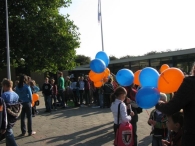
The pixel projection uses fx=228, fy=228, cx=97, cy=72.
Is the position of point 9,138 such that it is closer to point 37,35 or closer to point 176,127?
point 176,127

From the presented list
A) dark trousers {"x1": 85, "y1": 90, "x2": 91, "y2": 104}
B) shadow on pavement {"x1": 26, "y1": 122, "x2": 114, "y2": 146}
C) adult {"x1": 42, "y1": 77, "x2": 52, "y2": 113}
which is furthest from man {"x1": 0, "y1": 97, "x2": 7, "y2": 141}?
dark trousers {"x1": 85, "y1": 90, "x2": 91, "y2": 104}

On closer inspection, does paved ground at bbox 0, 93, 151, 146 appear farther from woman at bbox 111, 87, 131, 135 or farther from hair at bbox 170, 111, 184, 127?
hair at bbox 170, 111, 184, 127

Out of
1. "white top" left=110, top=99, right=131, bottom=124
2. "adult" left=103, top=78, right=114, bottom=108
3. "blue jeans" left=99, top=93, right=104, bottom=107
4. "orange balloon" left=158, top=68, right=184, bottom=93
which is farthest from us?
"blue jeans" left=99, top=93, right=104, bottom=107

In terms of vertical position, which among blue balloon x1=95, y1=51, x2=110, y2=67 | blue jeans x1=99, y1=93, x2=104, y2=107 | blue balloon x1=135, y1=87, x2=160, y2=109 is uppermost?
blue balloon x1=95, y1=51, x2=110, y2=67

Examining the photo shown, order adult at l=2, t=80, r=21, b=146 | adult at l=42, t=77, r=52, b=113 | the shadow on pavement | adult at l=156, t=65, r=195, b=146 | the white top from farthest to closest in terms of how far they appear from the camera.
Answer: adult at l=42, t=77, r=52, b=113, the shadow on pavement, adult at l=2, t=80, r=21, b=146, the white top, adult at l=156, t=65, r=195, b=146

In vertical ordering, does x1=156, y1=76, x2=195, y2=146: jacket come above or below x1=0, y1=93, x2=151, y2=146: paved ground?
above

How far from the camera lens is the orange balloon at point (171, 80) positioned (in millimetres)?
3223

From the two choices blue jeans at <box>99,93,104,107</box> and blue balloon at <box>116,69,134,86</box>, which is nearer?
blue balloon at <box>116,69,134,86</box>

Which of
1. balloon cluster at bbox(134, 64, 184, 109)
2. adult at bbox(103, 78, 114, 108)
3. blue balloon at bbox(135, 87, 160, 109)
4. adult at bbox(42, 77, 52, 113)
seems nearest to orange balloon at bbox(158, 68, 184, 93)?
balloon cluster at bbox(134, 64, 184, 109)

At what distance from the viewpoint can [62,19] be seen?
19.4 m

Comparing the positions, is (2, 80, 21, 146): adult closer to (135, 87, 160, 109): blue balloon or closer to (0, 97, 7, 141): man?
(0, 97, 7, 141): man

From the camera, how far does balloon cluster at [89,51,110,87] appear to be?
5.73 meters

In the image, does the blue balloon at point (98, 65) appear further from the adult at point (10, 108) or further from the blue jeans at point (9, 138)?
the blue jeans at point (9, 138)

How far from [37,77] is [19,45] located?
1712 cm
